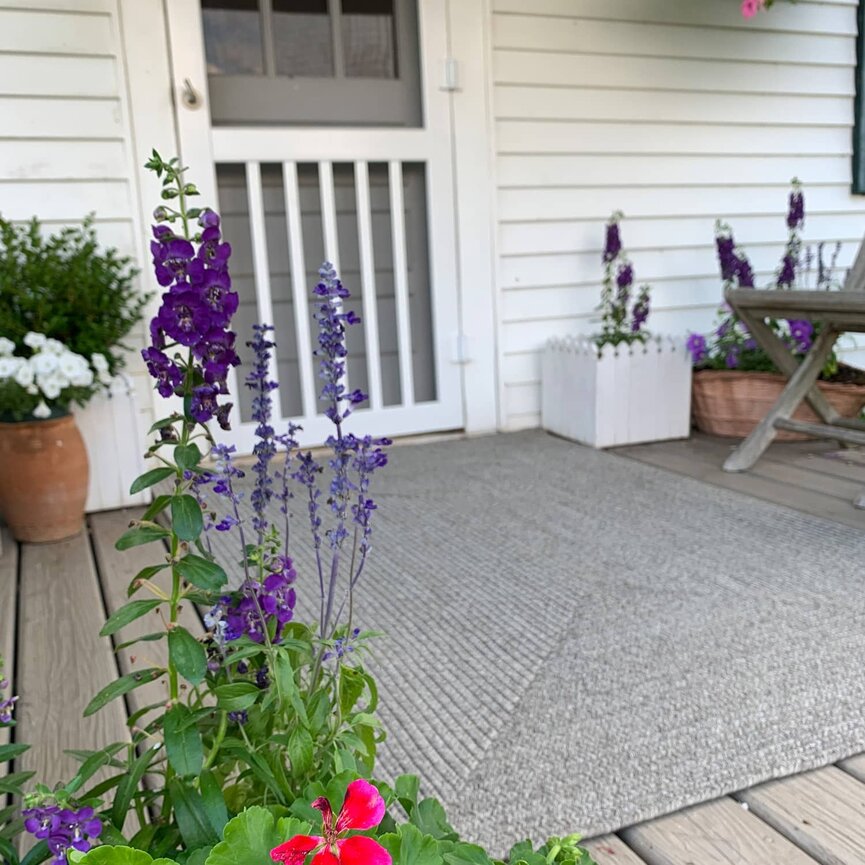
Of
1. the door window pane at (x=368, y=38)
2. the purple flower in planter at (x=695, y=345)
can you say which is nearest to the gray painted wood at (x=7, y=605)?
the door window pane at (x=368, y=38)

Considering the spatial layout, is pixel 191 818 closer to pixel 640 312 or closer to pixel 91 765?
pixel 91 765

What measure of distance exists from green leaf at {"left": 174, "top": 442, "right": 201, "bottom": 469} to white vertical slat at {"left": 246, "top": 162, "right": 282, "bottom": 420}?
2052 millimetres

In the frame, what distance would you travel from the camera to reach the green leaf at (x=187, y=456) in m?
0.62

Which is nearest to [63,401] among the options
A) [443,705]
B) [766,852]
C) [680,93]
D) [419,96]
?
[443,705]

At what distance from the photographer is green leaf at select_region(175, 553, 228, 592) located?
24.3 inches

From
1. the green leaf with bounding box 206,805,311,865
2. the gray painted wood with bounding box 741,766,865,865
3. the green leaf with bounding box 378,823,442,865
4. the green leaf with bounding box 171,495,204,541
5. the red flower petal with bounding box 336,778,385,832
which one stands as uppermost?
the green leaf with bounding box 171,495,204,541

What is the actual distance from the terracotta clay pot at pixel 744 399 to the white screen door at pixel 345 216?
92 centimetres

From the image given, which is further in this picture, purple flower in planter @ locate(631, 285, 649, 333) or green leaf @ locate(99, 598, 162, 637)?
purple flower in planter @ locate(631, 285, 649, 333)

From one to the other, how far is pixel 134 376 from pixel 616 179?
1895mm

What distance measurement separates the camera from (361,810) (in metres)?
0.46

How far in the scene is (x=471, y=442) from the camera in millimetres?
3021

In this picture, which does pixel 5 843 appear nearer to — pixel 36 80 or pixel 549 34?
pixel 36 80

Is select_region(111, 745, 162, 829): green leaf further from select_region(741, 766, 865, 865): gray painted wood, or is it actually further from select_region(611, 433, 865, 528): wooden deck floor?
select_region(611, 433, 865, 528): wooden deck floor

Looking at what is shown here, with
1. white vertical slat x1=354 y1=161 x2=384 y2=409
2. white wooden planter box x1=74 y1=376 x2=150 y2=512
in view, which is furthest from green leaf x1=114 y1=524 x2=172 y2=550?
white vertical slat x1=354 y1=161 x2=384 y2=409
